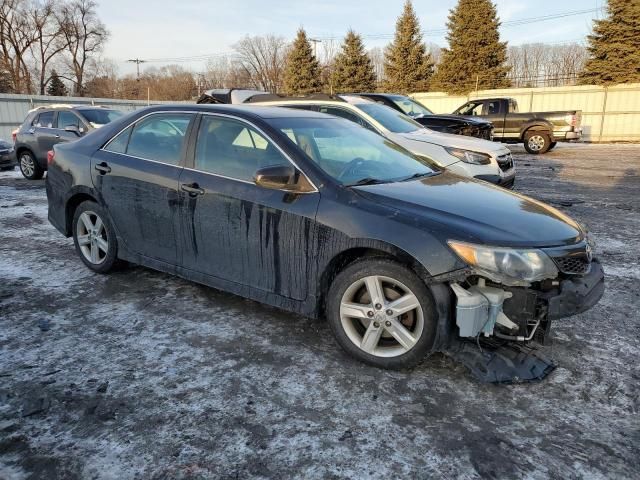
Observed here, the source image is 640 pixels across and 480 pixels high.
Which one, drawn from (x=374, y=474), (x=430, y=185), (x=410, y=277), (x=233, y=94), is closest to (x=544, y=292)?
(x=410, y=277)

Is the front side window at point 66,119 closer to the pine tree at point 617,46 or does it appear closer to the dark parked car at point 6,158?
the dark parked car at point 6,158

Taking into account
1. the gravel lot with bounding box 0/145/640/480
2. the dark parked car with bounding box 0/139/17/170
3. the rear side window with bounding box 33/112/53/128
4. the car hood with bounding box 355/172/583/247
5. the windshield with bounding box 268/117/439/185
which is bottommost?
the gravel lot with bounding box 0/145/640/480

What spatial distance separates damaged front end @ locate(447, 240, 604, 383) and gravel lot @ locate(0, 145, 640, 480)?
0.15 m

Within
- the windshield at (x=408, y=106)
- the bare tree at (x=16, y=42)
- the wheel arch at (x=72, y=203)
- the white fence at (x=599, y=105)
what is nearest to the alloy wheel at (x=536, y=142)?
the windshield at (x=408, y=106)

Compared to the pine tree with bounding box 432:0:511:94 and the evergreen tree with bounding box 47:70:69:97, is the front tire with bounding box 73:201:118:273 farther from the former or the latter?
the evergreen tree with bounding box 47:70:69:97

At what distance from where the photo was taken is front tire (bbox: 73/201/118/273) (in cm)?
443

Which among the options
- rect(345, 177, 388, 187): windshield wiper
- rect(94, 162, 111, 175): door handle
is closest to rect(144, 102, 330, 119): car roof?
rect(94, 162, 111, 175): door handle

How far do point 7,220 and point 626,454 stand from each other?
25.4 ft

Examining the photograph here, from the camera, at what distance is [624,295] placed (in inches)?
167

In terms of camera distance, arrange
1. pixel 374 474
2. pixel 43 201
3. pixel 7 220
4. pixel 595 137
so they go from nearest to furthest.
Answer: pixel 374 474 → pixel 7 220 → pixel 43 201 → pixel 595 137

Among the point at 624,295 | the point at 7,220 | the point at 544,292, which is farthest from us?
the point at 7,220

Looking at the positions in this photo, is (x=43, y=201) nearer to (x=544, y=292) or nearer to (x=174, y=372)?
(x=174, y=372)

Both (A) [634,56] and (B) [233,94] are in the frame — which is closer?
(B) [233,94]

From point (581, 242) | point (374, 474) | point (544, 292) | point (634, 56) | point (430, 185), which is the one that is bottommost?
point (374, 474)
